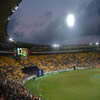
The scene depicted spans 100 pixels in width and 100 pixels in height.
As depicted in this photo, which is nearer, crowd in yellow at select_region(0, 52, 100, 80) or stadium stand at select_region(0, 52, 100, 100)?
stadium stand at select_region(0, 52, 100, 100)

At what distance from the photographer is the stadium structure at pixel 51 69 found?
790 inches

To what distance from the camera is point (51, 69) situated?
39.0m

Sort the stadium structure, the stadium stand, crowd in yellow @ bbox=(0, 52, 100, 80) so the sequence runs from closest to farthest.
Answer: the stadium structure
the stadium stand
crowd in yellow @ bbox=(0, 52, 100, 80)

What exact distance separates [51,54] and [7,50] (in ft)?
59.8

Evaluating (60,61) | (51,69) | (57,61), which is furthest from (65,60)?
(51,69)

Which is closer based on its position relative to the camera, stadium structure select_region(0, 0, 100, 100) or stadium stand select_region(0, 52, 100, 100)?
stadium structure select_region(0, 0, 100, 100)

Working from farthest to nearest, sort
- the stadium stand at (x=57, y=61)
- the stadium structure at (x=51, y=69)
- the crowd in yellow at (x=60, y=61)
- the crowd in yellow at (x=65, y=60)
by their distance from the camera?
1. the crowd in yellow at (x=65, y=60)
2. the crowd in yellow at (x=60, y=61)
3. the stadium stand at (x=57, y=61)
4. the stadium structure at (x=51, y=69)

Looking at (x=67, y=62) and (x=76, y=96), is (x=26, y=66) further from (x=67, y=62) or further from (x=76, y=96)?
(x=76, y=96)

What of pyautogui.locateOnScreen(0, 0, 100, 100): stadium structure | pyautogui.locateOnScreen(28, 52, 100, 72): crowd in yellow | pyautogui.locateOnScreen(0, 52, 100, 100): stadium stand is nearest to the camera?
pyautogui.locateOnScreen(0, 0, 100, 100): stadium structure

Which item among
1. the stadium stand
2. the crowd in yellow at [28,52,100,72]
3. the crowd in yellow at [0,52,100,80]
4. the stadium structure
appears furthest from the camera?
the crowd in yellow at [28,52,100,72]

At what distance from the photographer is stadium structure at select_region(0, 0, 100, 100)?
20.1m

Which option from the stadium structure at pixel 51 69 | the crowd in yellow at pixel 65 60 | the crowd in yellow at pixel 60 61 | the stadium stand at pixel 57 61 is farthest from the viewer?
the crowd in yellow at pixel 65 60

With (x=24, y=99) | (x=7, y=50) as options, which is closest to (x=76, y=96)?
(x=24, y=99)

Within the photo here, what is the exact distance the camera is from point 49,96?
18562 millimetres
